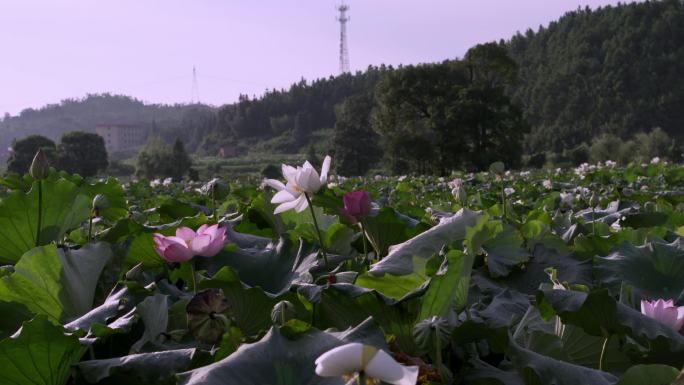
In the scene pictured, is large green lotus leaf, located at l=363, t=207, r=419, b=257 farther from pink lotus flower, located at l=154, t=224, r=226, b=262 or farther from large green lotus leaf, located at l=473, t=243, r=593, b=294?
pink lotus flower, located at l=154, t=224, r=226, b=262

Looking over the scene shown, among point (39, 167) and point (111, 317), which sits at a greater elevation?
point (39, 167)

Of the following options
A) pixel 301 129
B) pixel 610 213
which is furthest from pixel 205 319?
pixel 301 129

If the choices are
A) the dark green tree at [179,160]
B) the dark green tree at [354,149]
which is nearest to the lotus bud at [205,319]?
the dark green tree at [354,149]

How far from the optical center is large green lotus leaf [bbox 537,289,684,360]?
0.84m

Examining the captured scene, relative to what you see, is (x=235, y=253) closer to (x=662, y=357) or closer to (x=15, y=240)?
(x=15, y=240)

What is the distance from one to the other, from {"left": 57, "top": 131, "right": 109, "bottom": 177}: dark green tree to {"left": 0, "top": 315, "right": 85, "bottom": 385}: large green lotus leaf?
52780mm

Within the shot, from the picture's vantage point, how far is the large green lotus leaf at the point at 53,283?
3.38ft

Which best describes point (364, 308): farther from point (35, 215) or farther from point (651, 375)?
point (35, 215)

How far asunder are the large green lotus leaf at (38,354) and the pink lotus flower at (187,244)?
1.15ft

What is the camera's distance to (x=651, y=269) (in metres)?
1.32

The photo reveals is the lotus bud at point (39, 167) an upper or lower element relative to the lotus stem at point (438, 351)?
upper

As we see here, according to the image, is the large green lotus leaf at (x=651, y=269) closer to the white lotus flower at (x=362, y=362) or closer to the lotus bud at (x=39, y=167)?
the white lotus flower at (x=362, y=362)

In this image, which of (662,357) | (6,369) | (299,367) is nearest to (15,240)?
Result: (6,369)

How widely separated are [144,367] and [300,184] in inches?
25.9
